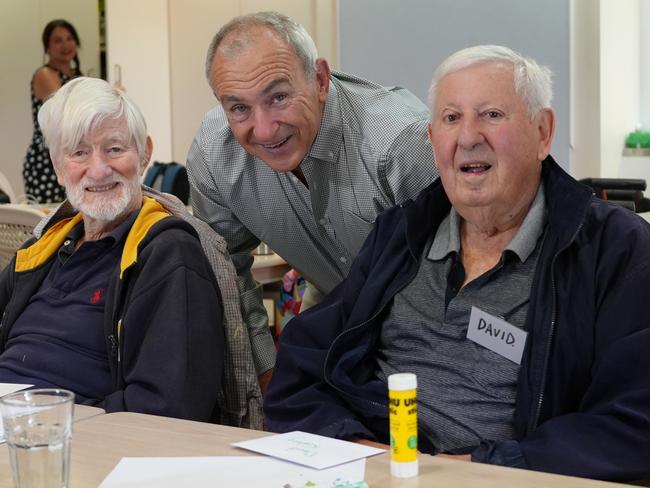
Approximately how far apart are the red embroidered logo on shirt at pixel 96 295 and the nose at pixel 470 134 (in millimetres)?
1016

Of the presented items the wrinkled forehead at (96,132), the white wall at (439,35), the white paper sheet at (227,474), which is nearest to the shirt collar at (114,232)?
the wrinkled forehead at (96,132)

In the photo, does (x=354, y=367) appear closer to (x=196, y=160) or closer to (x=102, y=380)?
(x=102, y=380)

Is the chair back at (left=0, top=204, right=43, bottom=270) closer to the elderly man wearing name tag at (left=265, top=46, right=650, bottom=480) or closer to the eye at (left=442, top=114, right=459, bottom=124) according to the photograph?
the elderly man wearing name tag at (left=265, top=46, right=650, bottom=480)

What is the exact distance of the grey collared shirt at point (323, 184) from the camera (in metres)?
2.53

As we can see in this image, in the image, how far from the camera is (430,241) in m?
2.12

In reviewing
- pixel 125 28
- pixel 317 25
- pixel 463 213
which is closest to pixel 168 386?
pixel 463 213

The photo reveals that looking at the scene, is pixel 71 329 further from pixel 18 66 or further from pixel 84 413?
pixel 18 66

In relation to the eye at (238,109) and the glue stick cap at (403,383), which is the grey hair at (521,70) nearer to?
the eye at (238,109)

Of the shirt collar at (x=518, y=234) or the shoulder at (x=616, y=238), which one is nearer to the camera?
the shoulder at (x=616, y=238)

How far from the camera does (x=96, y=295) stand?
7.83ft

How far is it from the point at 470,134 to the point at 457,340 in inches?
17.1

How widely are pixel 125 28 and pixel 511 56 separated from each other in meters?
6.42

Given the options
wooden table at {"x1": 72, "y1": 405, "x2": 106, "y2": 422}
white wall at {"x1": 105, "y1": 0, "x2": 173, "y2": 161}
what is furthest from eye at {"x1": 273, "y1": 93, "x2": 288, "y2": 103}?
white wall at {"x1": 105, "y1": 0, "x2": 173, "y2": 161}

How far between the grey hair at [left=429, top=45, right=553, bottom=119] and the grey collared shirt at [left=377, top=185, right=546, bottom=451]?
0.64 ft
